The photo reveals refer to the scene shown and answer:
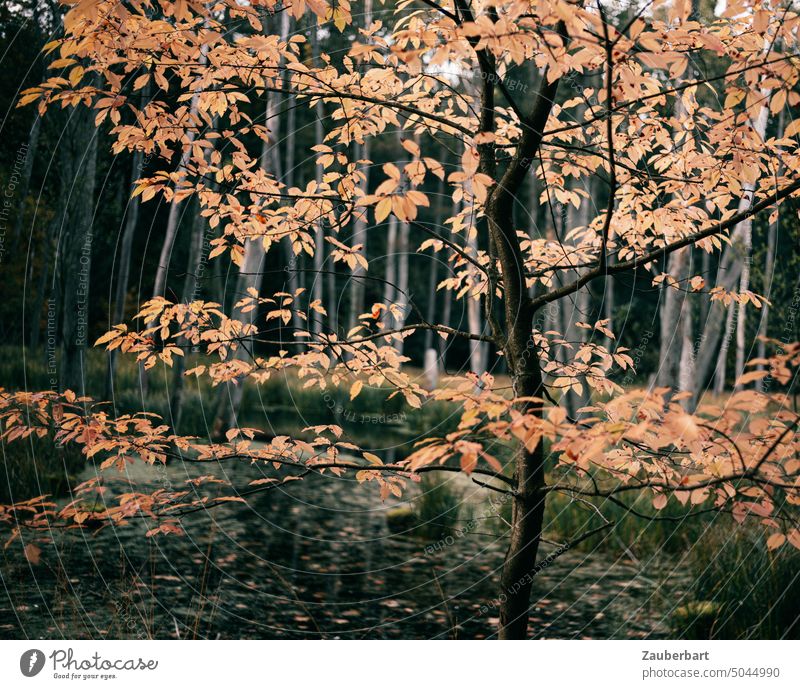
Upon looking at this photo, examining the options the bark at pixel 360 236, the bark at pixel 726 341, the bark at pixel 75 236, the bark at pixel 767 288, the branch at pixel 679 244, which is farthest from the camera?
the bark at pixel 360 236

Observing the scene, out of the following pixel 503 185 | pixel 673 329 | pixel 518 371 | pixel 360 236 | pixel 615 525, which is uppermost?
pixel 503 185

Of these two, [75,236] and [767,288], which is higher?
[75,236]

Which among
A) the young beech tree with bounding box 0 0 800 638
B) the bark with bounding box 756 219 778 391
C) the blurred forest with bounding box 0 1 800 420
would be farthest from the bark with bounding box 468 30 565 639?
the bark with bounding box 756 219 778 391

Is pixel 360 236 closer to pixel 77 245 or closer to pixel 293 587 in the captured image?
pixel 77 245

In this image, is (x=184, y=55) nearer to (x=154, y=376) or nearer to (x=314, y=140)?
(x=154, y=376)

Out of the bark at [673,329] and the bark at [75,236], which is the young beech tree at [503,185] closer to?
the bark at [75,236]

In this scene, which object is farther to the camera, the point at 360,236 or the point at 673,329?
the point at 360,236

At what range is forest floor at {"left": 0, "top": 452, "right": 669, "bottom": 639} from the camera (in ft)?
13.6

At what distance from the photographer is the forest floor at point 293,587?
4.16m

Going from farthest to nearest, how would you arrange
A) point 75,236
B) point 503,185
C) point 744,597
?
point 75,236 < point 744,597 < point 503,185

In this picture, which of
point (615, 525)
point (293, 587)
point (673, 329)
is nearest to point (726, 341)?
point (615, 525)

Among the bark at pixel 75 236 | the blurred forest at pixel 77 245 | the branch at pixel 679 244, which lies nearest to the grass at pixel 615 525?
the bark at pixel 75 236

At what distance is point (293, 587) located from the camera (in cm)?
504

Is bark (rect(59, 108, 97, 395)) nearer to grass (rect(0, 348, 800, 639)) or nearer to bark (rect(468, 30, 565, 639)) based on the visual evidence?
grass (rect(0, 348, 800, 639))
